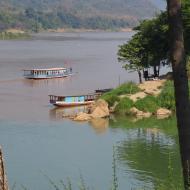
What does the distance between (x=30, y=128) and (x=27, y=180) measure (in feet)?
40.3

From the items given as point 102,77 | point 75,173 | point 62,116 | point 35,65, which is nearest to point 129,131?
point 62,116

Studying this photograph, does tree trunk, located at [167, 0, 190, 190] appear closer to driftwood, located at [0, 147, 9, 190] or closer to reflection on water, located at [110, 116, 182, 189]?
driftwood, located at [0, 147, 9, 190]

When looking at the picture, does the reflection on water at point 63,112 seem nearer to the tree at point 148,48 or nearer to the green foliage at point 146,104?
the green foliage at point 146,104

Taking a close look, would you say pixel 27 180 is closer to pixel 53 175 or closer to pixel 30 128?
pixel 53 175

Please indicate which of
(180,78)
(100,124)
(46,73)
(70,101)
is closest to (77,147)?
(100,124)

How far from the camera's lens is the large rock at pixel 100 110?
37.4 metres

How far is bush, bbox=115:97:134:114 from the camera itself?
125 ft

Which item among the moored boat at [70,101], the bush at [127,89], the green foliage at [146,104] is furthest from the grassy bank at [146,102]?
the moored boat at [70,101]

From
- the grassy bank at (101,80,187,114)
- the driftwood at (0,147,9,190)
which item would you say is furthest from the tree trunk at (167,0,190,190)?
the grassy bank at (101,80,187,114)

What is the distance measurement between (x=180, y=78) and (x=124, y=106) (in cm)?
3067

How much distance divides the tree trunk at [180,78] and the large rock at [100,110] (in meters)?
29.5

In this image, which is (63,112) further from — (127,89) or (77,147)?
(77,147)

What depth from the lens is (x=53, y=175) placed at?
22.9 meters

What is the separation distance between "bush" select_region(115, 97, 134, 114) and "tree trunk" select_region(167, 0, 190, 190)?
30.2m
